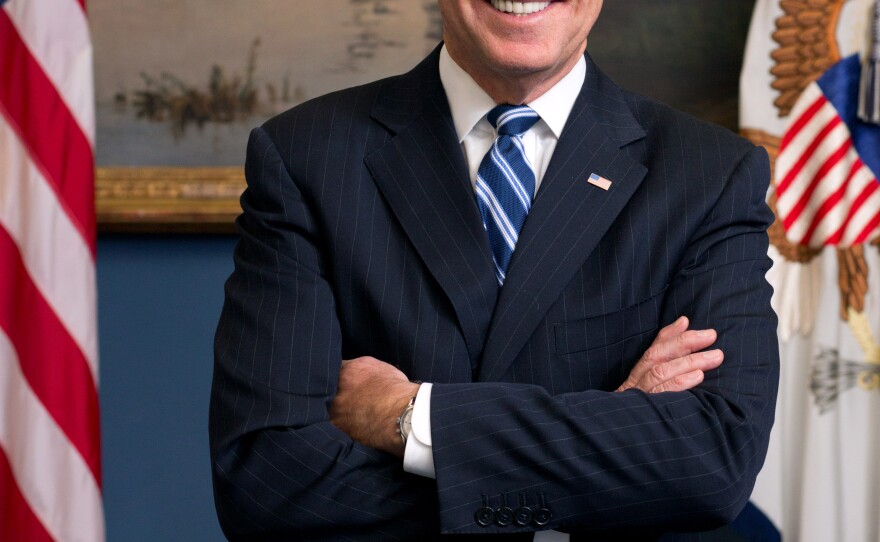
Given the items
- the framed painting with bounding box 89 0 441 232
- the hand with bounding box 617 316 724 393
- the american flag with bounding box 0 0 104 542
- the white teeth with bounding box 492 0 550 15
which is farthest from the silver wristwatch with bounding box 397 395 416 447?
the framed painting with bounding box 89 0 441 232

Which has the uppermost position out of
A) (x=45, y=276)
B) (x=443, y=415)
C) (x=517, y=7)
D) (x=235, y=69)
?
(x=517, y=7)

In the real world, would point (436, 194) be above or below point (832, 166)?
above

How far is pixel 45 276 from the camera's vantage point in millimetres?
2646

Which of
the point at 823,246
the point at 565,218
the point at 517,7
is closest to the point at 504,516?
the point at 565,218

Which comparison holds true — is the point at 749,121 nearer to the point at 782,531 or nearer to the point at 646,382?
the point at 782,531

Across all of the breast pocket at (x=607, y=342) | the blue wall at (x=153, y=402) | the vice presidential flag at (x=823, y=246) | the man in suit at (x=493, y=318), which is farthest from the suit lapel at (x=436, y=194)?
the blue wall at (x=153, y=402)

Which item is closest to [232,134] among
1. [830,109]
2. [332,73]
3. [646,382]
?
[332,73]

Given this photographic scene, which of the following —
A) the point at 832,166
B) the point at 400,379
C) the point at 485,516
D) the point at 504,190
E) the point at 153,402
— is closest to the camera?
the point at 485,516

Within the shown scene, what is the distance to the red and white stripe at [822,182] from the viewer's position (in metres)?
2.84

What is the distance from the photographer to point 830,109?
284cm

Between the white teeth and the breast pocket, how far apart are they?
0.52 metres

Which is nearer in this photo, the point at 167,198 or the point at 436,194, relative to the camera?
the point at 436,194

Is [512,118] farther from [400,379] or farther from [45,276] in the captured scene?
[45,276]

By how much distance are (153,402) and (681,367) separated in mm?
2262
